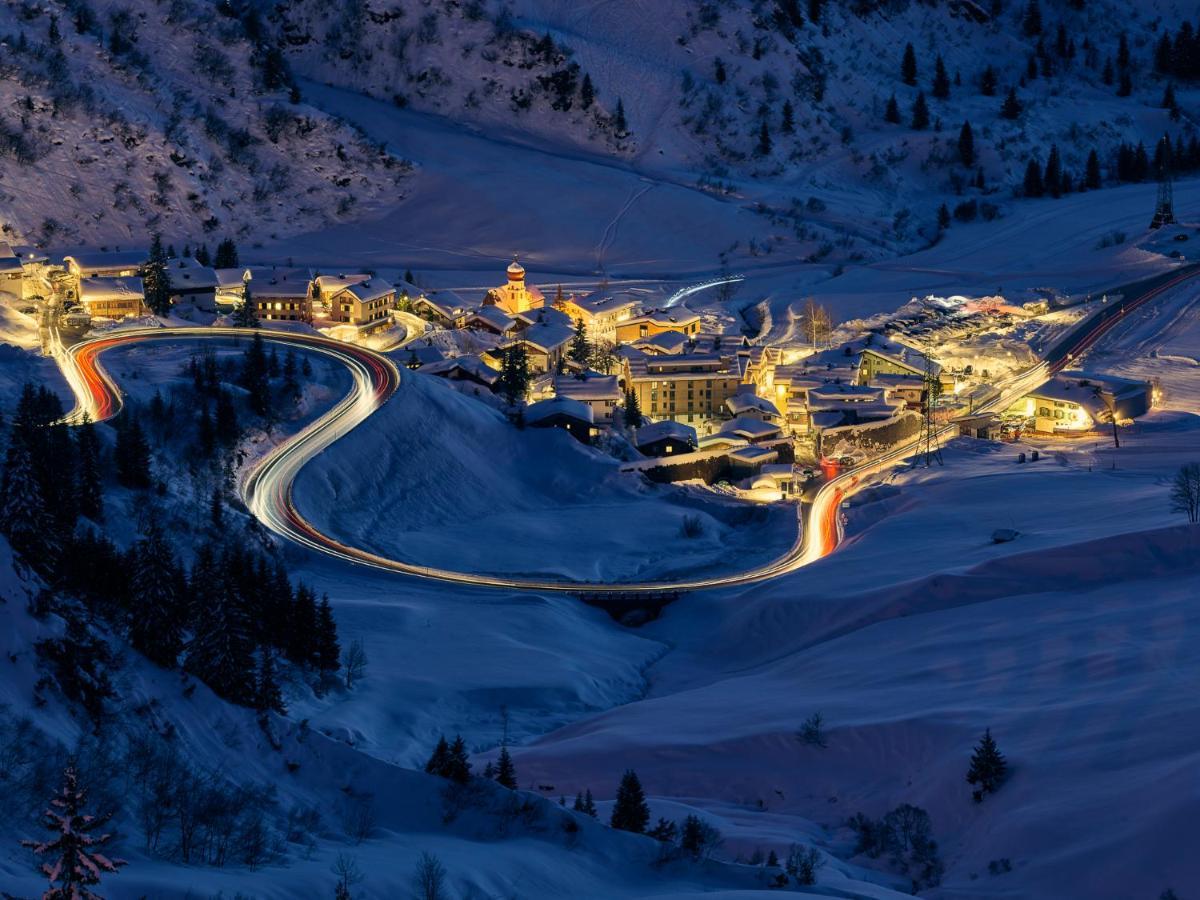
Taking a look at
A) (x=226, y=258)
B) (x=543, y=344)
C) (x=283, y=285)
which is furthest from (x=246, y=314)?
(x=543, y=344)

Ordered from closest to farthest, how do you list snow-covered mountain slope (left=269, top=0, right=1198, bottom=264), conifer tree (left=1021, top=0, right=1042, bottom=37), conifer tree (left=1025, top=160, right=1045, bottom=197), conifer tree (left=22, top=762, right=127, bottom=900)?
conifer tree (left=22, top=762, right=127, bottom=900) < snow-covered mountain slope (left=269, top=0, right=1198, bottom=264) < conifer tree (left=1025, top=160, right=1045, bottom=197) < conifer tree (left=1021, top=0, right=1042, bottom=37)

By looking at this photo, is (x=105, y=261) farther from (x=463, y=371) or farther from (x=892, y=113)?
(x=892, y=113)

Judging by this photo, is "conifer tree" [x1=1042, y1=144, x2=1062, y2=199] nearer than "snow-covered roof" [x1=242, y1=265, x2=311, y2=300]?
No

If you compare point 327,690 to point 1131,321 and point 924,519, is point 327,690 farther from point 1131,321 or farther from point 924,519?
point 1131,321

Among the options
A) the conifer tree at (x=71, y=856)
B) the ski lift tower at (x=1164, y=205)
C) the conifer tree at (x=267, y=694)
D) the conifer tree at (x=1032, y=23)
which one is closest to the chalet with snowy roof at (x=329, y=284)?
the conifer tree at (x=267, y=694)

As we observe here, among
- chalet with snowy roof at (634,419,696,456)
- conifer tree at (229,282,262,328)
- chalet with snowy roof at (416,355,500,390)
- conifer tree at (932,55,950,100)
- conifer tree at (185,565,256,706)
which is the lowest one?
conifer tree at (185,565,256,706)

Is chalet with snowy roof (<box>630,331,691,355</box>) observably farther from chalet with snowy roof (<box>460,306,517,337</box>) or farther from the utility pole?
the utility pole

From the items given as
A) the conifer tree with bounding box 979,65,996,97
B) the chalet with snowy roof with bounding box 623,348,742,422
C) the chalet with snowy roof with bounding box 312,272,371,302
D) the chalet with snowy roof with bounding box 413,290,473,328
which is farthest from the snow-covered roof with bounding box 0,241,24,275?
the conifer tree with bounding box 979,65,996,97
